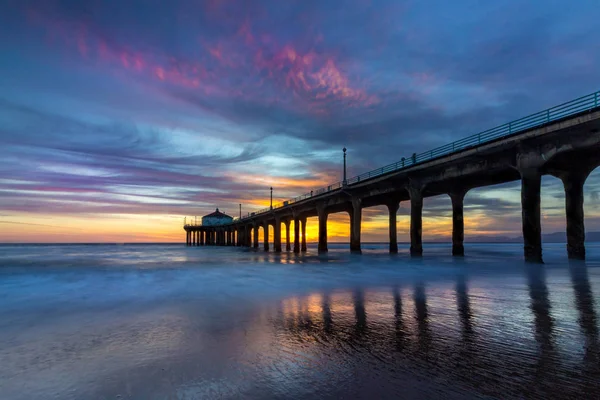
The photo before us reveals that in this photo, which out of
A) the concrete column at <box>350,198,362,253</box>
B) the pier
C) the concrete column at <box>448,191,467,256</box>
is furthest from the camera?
the concrete column at <box>350,198,362,253</box>

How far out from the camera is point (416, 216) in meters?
38.3

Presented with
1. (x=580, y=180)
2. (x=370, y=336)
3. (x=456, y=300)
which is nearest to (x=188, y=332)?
(x=370, y=336)

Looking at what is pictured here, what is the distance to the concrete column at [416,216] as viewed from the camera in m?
37.8

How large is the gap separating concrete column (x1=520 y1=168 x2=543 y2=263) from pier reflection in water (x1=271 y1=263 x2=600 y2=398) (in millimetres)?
16328

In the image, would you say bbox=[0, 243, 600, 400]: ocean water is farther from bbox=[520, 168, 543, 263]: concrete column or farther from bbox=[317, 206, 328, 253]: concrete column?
bbox=[317, 206, 328, 253]: concrete column

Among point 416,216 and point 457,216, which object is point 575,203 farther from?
point 416,216

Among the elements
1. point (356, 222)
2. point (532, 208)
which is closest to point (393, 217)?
point (356, 222)

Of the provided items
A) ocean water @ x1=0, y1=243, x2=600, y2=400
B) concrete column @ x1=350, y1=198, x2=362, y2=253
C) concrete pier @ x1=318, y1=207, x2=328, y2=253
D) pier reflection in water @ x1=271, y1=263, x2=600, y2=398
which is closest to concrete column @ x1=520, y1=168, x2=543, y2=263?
ocean water @ x1=0, y1=243, x2=600, y2=400

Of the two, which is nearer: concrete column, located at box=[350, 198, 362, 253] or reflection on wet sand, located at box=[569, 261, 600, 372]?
reflection on wet sand, located at box=[569, 261, 600, 372]

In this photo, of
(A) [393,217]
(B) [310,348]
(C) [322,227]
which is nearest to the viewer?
(B) [310,348]

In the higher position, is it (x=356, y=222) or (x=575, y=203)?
(x=575, y=203)

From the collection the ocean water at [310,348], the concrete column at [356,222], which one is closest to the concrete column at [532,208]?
the ocean water at [310,348]

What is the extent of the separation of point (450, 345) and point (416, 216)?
33382mm

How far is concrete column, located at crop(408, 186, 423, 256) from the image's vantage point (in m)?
37.8
